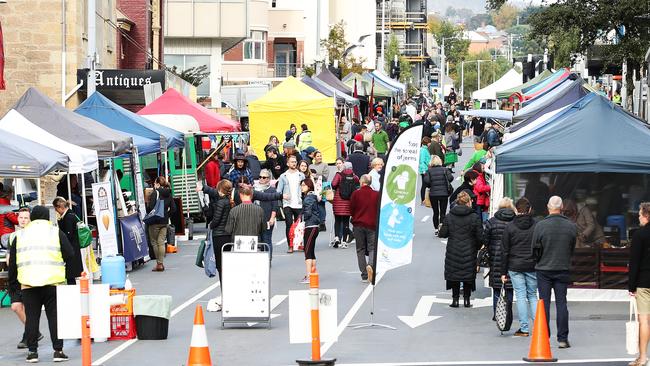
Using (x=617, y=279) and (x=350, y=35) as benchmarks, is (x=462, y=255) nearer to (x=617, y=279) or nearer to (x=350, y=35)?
A: (x=617, y=279)

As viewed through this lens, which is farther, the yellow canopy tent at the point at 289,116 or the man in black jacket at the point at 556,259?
the yellow canopy tent at the point at 289,116

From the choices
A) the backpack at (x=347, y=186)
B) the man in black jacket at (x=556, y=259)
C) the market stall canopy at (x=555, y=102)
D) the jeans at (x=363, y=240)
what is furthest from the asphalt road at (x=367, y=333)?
the market stall canopy at (x=555, y=102)

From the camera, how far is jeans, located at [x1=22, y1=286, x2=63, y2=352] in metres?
15.6

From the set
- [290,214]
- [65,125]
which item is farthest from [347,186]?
[65,125]

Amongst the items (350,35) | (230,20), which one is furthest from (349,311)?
(350,35)

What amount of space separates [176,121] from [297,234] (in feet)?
20.5

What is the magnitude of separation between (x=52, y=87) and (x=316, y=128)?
475 inches

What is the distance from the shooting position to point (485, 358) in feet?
52.2

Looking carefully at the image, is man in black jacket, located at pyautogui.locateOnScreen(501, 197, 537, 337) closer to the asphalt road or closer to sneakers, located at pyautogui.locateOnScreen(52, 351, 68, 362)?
the asphalt road

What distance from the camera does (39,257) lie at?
15.6m

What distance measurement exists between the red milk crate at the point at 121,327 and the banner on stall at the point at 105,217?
5.93 meters

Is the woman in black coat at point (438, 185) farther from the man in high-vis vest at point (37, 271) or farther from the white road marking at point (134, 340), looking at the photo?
the man in high-vis vest at point (37, 271)

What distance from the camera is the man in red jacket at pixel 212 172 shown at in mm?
34000

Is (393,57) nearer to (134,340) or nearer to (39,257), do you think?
(134,340)
